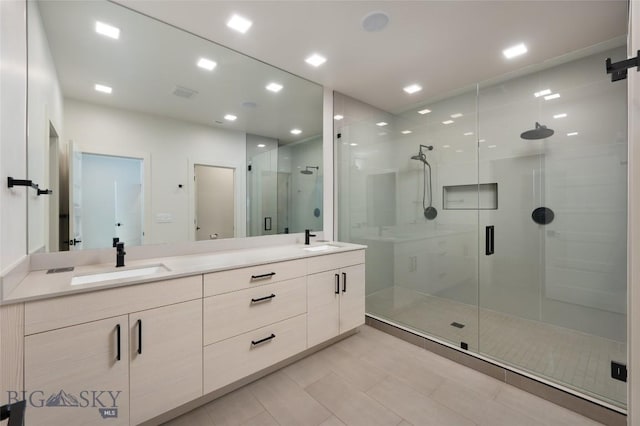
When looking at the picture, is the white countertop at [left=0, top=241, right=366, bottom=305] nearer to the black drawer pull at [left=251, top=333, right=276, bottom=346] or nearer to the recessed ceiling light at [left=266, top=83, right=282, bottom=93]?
the black drawer pull at [left=251, top=333, right=276, bottom=346]

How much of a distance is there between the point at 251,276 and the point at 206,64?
1831mm

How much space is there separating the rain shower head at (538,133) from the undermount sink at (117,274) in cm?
343

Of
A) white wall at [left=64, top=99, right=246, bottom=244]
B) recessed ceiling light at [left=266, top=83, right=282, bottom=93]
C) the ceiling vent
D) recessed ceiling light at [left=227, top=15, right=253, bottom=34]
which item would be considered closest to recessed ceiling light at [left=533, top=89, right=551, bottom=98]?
recessed ceiling light at [left=266, top=83, right=282, bottom=93]

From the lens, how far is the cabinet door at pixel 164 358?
1339mm

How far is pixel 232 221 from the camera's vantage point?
236 centimetres

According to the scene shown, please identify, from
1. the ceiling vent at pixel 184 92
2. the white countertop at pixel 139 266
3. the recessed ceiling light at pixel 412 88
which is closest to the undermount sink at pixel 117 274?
the white countertop at pixel 139 266

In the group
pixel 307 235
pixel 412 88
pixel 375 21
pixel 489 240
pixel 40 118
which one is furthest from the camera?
pixel 412 88

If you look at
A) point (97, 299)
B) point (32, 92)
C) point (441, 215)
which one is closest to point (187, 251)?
point (97, 299)

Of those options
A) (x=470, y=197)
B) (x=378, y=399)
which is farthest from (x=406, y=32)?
(x=378, y=399)

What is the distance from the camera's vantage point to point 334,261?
2.35 metres

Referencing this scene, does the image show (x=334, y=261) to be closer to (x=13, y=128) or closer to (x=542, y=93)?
(x=13, y=128)

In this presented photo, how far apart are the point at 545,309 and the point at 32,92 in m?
4.36

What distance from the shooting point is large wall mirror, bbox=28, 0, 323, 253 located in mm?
1595

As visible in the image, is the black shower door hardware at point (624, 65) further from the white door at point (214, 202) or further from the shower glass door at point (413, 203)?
the white door at point (214, 202)
